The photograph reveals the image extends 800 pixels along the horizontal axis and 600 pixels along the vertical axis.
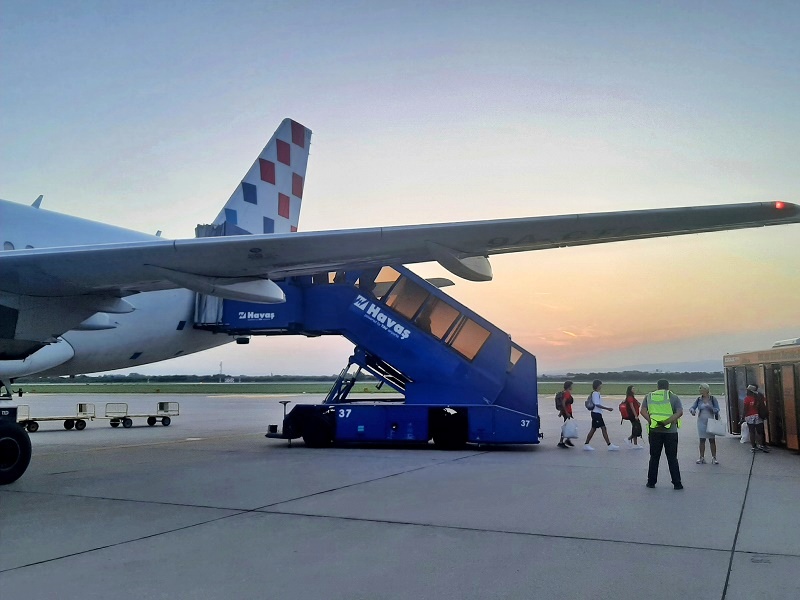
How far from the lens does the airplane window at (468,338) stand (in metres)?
14.1

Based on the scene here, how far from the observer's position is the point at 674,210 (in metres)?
6.87

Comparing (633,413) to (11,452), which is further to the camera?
(633,413)

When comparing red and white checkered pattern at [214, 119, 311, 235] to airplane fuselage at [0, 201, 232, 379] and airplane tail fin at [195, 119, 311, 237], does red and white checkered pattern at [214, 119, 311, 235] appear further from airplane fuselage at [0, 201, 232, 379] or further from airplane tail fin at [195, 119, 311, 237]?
airplane fuselage at [0, 201, 232, 379]

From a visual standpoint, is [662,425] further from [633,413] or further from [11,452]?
[11,452]

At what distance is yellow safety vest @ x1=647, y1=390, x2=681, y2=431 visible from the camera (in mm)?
9391

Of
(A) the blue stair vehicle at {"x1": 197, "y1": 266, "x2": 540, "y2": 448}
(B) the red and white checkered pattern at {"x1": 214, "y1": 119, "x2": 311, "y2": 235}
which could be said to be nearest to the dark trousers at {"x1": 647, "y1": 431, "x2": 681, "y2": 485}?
(A) the blue stair vehicle at {"x1": 197, "y1": 266, "x2": 540, "y2": 448}

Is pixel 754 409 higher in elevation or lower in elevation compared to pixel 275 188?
lower

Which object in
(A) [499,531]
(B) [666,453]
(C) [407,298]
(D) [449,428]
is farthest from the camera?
(C) [407,298]

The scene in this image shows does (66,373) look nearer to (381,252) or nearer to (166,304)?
(166,304)

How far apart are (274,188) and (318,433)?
6773mm

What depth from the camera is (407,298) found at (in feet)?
47.2

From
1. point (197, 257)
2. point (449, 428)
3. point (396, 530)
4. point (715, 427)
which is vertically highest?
point (197, 257)

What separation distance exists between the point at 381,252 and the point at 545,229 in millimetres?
1912

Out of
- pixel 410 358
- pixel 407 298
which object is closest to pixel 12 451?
pixel 410 358
